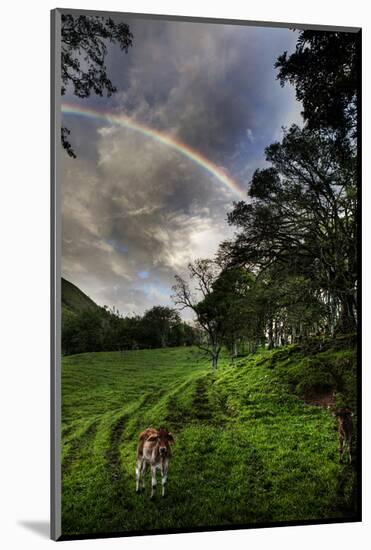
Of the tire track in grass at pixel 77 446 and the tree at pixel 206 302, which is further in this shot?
the tree at pixel 206 302

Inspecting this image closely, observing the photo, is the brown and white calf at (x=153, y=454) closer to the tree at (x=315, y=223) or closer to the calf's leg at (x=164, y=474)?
the calf's leg at (x=164, y=474)

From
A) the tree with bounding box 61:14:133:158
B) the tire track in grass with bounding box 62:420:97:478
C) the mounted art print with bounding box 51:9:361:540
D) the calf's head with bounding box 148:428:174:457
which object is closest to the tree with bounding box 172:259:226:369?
the mounted art print with bounding box 51:9:361:540

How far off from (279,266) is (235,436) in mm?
1571

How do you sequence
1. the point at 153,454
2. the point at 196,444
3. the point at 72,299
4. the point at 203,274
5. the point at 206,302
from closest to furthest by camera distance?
the point at 72,299 → the point at 153,454 → the point at 196,444 → the point at 203,274 → the point at 206,302

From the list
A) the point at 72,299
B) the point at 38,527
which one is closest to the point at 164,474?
the point at 38,527

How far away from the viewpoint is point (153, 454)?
568 cm

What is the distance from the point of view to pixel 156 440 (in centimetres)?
576

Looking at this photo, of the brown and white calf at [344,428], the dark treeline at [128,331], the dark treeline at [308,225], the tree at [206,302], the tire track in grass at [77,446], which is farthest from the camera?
the dark treeline at [308,225]

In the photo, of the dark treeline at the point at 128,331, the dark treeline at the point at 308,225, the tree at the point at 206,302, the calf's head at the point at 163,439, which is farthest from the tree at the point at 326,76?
the calf's head at the point at 163,439

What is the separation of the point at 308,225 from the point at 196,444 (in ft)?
7.20

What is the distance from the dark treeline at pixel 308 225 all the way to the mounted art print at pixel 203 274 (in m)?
0.01

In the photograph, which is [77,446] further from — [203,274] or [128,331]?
[203,274]

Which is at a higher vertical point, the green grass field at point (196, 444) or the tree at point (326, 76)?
the tree at point (326, 76)

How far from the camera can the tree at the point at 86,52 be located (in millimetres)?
5590
